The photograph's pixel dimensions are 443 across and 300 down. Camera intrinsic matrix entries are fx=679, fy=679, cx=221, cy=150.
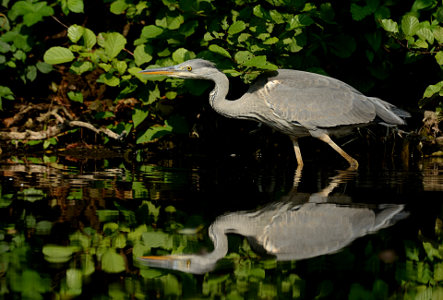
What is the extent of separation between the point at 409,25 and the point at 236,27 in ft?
5.78

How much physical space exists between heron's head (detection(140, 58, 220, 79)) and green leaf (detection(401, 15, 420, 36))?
209cm

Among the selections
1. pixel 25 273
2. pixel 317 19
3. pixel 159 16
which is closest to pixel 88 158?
pixel 159 16

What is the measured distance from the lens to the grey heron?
7.50 meters

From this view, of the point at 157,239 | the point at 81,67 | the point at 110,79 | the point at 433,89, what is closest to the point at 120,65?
the point at 110,79

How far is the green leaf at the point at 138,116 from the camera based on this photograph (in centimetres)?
835

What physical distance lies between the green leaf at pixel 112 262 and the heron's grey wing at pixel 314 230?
855mm

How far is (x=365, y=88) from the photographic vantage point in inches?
322

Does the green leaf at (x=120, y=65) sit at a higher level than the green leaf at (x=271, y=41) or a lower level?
lower

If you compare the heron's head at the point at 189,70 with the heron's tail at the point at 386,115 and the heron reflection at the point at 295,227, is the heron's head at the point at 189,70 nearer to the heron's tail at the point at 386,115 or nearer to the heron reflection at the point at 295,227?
the heron's tail at the point at 386,115

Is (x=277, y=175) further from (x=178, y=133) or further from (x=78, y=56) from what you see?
(x=78, y=56)

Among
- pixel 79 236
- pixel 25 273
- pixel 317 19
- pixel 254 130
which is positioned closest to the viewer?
pixel 25 273

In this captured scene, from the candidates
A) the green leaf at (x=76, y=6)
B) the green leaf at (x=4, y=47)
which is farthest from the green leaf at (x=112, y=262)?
the green leaf at (x=4, y=47)

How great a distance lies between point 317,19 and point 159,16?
183cm

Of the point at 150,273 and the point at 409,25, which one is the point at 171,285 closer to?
the point at 150,273
